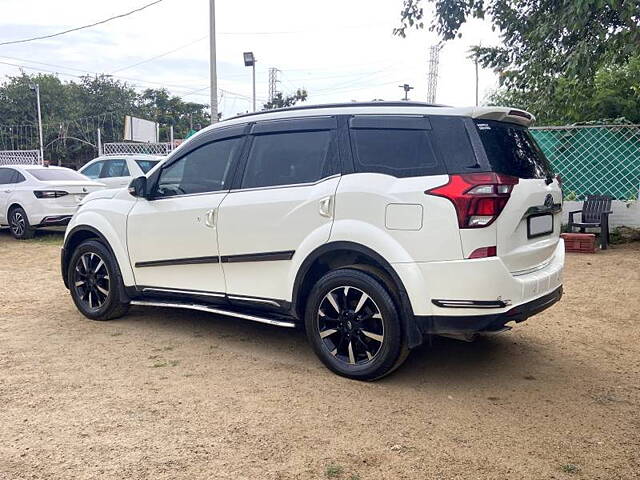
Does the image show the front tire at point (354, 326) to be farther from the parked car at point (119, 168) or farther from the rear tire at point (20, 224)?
the rear tire at point (20, 224)

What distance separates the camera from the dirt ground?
9.54ft

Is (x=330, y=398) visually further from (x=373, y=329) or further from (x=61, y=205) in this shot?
(x=61, y=205)

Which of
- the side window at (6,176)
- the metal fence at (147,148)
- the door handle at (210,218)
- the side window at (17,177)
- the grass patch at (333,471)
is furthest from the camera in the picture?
the metal fence at (147,148)

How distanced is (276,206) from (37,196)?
859cm

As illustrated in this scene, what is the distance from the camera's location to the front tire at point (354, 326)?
12.3ft

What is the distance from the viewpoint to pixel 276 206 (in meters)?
4.20

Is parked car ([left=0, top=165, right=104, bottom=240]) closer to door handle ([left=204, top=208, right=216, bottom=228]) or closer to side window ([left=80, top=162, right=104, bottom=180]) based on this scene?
side window ([left=80, top=162, right=104, bottom=180])

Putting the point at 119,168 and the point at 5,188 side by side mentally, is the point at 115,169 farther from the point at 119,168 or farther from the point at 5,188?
the point at 5,188

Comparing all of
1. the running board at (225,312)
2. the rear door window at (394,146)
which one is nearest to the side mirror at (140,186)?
the running board at (225,312)

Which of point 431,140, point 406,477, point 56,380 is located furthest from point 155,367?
point 431,140

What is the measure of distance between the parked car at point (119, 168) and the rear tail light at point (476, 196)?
30.8 feet

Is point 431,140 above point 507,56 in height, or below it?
below

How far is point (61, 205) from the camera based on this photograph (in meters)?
11.1

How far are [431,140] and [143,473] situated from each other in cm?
253
